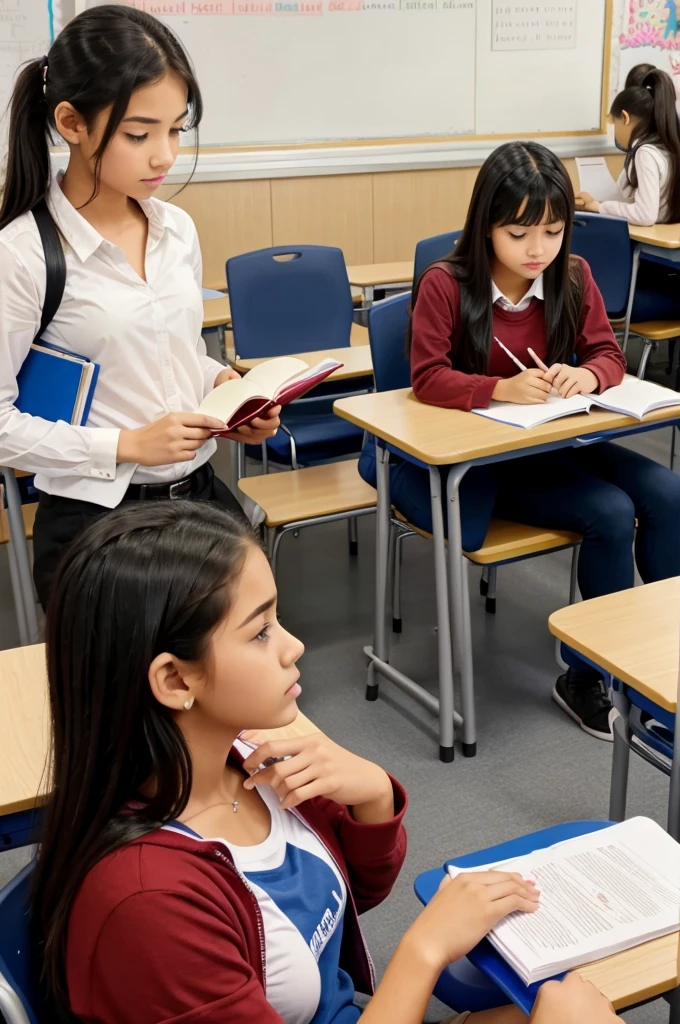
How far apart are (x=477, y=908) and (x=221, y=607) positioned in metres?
0.39

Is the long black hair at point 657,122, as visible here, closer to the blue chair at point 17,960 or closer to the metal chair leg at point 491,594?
the metal chair leg at point 491,594

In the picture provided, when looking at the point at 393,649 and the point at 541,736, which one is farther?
the point at 393,649

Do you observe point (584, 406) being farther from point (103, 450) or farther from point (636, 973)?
Result: point (636, 973)

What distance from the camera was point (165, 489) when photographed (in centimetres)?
188

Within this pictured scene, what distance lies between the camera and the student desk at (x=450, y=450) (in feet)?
7.46

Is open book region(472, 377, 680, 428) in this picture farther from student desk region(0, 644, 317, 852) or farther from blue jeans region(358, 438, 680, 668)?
student desk region(0, 644, 317, 852)

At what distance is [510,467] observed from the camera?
8.53ft

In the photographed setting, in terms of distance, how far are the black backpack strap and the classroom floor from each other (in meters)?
1.14

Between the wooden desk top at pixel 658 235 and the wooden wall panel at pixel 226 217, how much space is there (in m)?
1.63

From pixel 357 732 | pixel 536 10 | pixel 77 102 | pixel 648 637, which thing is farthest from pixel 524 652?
pixel 536 10

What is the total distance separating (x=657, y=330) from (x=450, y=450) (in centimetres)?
247

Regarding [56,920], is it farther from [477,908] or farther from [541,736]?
[541,736]

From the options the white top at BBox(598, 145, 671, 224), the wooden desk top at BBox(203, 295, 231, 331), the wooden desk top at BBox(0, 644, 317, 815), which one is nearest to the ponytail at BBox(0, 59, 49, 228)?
the wooden desk top at BBox(0, 644, 317, 815)

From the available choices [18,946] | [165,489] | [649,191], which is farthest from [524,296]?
[649,191]
